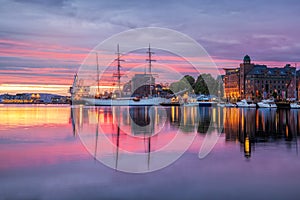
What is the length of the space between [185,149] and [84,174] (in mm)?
7812

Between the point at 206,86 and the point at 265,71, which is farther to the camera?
the point at 206,86

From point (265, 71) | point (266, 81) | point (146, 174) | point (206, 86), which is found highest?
point (265, 71)

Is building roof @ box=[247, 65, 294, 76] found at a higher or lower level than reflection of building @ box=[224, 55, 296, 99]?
higher

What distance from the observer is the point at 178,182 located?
12.4 m

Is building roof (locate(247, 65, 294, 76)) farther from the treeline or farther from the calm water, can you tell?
the calm water

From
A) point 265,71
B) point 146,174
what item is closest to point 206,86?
→ point 265,71

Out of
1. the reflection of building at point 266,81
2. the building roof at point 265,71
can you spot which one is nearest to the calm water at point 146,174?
the reflection of building at point 266,81

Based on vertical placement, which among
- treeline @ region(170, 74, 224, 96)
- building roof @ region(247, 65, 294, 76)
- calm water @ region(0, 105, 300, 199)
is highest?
building roof @ region(247, 65, 294, 76)

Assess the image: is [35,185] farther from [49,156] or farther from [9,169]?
[49,156]

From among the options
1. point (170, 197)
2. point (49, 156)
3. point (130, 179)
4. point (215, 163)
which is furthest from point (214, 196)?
point (49, 156)

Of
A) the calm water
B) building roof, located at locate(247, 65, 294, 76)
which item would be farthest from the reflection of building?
the calm water

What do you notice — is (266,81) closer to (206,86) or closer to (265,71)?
(265,71)

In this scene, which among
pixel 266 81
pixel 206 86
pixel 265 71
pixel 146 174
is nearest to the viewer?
pixel 146 174

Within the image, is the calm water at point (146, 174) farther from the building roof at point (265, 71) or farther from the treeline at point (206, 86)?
the treeline at point (206, 86)
